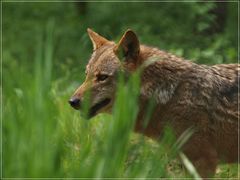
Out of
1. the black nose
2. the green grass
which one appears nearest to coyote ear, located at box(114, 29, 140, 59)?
the black nose

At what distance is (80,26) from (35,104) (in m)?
11.9

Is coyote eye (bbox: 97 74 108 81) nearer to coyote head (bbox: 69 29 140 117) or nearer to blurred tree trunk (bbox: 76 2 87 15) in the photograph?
coyote head (bbox: 69 29 140 117)

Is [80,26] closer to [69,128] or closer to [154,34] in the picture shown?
[154,34]

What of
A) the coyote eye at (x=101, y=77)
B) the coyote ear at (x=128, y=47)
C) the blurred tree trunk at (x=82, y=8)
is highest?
the coyote ear at (x=128, y=47)

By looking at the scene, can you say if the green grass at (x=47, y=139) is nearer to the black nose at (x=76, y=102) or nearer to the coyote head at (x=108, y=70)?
the black nose at (x=76, y=102)

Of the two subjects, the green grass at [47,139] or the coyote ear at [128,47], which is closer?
the green grass at [47,139]

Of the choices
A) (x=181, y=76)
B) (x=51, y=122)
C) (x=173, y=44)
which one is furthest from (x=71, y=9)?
(x=51, y=122)

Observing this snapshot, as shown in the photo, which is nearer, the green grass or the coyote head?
the green grass

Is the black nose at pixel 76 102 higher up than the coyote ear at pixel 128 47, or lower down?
lower down

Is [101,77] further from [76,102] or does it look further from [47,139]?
[47,139]

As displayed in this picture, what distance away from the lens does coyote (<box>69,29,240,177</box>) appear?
564cm

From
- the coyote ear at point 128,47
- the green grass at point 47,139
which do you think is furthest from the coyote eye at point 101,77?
the green grass at point 47,139

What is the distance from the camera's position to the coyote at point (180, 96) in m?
5.64

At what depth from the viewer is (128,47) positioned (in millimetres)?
5730
